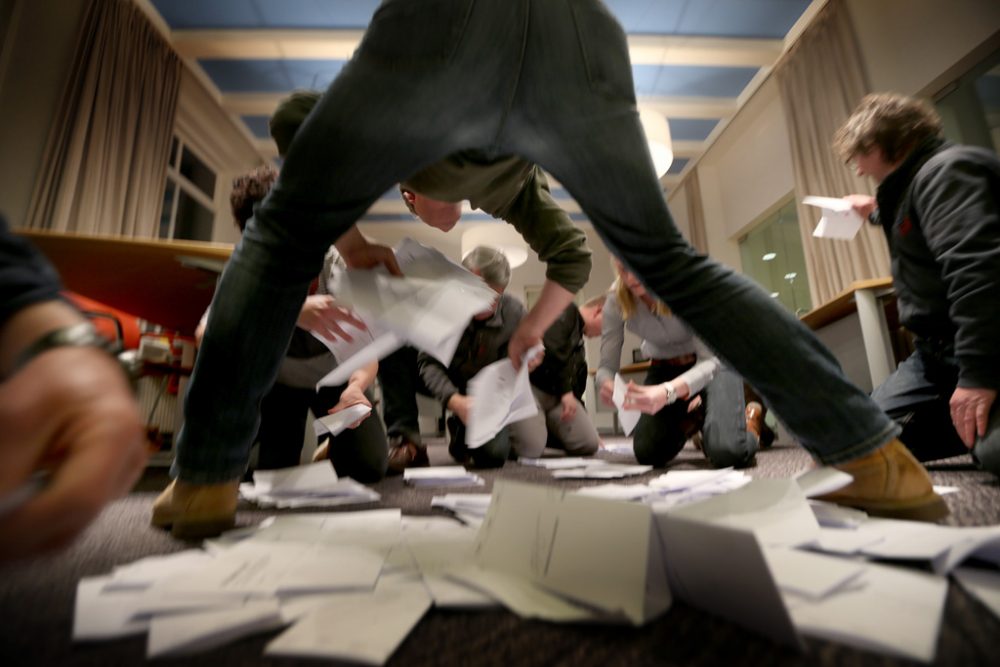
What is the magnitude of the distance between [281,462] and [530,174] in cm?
109

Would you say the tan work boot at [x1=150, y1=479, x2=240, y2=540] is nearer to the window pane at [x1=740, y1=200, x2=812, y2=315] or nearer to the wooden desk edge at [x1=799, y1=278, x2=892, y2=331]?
the wooden desk edge at [x1=799, y1=278, x2=892, y2=331]

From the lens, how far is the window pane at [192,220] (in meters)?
3.71

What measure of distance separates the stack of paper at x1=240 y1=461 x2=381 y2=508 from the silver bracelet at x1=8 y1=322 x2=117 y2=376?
626 millimetres

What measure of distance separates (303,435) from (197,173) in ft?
11.3

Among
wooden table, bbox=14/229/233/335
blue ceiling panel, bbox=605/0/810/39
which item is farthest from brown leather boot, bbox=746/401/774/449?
blue ceiling panel, bbox=605/0/810/39

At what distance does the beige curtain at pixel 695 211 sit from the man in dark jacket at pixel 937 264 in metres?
3.25

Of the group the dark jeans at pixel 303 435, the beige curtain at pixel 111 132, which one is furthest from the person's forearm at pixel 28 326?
the beige curtain at pixel 111 132

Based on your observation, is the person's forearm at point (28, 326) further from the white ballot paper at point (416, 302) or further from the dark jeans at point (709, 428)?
the dark jeans at point (709, 428)

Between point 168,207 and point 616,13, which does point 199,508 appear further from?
point 168,207

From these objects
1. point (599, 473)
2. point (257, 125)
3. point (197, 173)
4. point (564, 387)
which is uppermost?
point (257, 125)

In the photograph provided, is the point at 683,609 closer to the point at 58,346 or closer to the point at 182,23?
the point at 58,346

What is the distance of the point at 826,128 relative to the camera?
289 cm

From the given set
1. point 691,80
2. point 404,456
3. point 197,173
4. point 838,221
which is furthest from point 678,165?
point 197,173

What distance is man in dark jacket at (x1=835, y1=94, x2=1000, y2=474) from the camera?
2.69 ft
